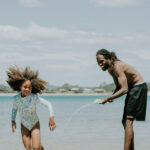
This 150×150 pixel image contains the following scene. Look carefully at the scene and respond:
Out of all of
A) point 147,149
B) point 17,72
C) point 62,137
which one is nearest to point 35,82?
point 17,72

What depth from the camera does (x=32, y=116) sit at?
612 cm

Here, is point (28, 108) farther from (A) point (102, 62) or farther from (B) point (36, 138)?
(A) point (102, 62)

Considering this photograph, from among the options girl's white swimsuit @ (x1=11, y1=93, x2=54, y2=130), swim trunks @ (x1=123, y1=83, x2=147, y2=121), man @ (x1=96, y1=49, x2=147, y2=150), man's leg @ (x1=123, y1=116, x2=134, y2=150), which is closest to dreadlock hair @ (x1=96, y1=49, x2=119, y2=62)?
man @ (x1=96, y1=49, x2=147, y2=150)

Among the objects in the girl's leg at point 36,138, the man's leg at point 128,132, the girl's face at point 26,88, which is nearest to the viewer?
the girl's leg at point 36,138

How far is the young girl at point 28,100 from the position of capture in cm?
610

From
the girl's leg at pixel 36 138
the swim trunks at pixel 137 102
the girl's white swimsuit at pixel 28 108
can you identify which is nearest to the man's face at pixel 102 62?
the swim trunks at pixel 137 102

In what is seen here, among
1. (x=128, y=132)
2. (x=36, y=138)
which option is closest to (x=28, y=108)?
(x=36, y=138)

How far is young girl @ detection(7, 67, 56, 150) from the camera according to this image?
6098 mm

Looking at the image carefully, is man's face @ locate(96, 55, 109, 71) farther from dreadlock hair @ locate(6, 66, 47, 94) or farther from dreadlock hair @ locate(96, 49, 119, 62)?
dreadlock hair @ locate(6, 66, 47, 94)

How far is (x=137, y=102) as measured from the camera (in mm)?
6309

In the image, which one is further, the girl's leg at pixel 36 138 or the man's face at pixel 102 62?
the man's face at pixel 102 62

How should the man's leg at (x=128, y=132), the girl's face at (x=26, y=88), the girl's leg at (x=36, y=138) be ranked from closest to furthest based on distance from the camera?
the girl's leg at (x=36, y=138) → the girl's face at (x=26, y=88) → the man's leg at (x=128, y=132)

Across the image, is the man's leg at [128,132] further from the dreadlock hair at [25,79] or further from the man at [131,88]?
the dreadlock hair at [25,79]

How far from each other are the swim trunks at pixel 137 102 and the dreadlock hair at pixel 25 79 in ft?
4.08
